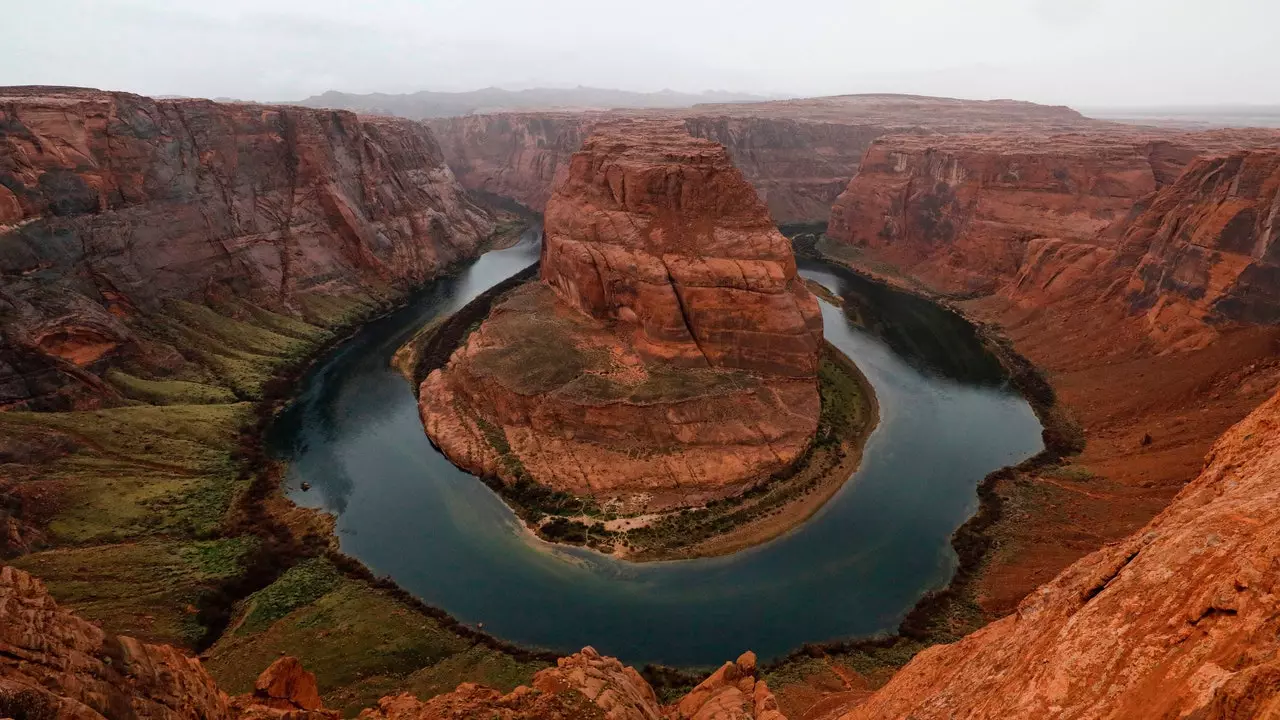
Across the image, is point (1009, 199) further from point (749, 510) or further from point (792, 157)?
point (749, 510)

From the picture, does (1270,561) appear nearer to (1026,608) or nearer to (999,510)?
(1026,608)

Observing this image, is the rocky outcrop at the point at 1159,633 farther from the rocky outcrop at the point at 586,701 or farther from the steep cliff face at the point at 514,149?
the steep cliff face at the point at 514,149

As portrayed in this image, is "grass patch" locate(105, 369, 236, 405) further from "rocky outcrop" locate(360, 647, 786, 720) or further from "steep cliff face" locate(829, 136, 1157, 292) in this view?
"steep cliff face" locate(829, 136, 1157, 292)

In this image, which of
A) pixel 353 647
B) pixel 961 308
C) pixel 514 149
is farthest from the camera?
pixel 514 149

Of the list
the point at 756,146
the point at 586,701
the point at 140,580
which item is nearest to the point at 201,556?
the point at 140,580

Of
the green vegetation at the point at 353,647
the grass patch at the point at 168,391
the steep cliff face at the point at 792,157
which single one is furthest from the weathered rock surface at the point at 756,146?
the green vegetation at the point at 353,647

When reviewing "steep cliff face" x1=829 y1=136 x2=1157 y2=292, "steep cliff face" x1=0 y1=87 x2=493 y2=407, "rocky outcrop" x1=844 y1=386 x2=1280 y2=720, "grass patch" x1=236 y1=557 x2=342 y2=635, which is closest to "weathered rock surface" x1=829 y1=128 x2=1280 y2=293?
"steep cliff face" x1=829 y1=136 x2=1157 y2=292
